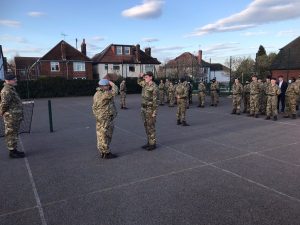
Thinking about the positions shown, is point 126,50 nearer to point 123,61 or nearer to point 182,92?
point 123,61

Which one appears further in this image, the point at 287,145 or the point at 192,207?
the point at 287,145

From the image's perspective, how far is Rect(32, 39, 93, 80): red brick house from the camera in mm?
44844

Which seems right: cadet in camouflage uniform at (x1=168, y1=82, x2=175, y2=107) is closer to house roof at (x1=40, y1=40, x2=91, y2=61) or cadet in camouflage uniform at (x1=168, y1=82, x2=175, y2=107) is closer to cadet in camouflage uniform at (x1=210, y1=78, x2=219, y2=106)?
cadet in camouflage uniform at (x1=210, y1=78, x2=219, y2=106)

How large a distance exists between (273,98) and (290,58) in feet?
73.1

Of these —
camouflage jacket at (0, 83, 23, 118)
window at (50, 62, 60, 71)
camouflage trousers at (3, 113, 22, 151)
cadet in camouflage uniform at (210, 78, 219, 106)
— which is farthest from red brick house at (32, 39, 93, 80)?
camouflage trousers at (3, 113, 22, 151)

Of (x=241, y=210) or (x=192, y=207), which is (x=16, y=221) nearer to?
(x=192, y=207)

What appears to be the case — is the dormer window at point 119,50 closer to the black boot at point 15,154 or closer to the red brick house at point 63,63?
the red brick house at point 63,63

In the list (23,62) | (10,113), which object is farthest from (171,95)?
(23,62)

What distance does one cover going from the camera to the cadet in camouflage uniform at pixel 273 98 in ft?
40.1

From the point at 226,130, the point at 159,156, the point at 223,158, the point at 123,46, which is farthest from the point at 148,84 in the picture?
the point at 123,46

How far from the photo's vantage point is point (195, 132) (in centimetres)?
1012

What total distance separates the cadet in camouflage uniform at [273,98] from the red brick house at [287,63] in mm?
19003

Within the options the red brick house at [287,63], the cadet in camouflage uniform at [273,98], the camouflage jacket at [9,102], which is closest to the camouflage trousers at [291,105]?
the cadet in camouflage uniform at [273,98]

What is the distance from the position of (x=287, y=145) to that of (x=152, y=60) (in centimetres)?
4530
